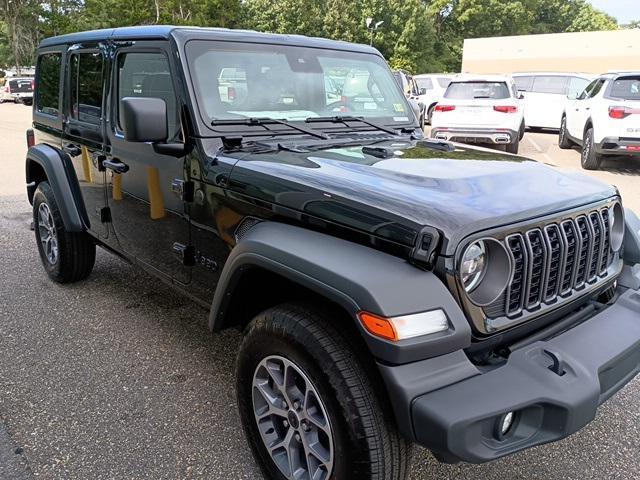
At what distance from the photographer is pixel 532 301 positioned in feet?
6.90

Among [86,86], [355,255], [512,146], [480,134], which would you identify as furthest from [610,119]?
[355,255]

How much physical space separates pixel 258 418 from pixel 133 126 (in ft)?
4.85

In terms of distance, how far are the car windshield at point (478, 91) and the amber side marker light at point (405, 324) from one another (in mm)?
9855

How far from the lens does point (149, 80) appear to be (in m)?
3.21

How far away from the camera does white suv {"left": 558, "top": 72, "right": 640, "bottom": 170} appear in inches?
362

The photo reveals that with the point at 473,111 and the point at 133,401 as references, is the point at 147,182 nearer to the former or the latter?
the point at 133,401

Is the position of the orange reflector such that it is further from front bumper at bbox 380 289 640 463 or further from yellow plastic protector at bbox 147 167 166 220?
yellow plastic protector at bbox 147 167 166 220

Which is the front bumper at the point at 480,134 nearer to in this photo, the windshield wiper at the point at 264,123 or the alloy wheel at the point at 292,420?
the windshield wiper at the point at 264,123

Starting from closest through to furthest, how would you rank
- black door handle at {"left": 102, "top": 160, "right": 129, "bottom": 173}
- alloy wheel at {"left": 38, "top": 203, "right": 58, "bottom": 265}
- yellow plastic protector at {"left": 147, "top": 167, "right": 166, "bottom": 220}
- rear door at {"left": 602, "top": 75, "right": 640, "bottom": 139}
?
yellow plastic protector at {"left": 147, "top": 167, "right": 166, "bottom": 220} → black door handle at {"left": 102, "top": 160, "right": 129, "bottom": 173} → alloy wheel at {"left": 38, "top": 203, "right": 58, "bottom": 265} → rear door at {"left": 602, "top": 75, "right": 640, "bottom": 139}

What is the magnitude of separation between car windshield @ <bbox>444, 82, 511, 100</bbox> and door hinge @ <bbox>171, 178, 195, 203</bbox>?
901 centimetres

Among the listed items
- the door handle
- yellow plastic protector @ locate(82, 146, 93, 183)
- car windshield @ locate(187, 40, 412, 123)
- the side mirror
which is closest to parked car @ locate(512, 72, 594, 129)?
car windshield @ locate(187, 40, 412, 123)

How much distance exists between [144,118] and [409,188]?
1.35m

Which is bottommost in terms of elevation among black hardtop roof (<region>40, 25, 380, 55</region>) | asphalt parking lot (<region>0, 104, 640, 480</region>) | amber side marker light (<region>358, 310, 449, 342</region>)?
asphalt parking lot (<region>0, 104, 640, 480</region>)

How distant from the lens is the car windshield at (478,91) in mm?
10953
